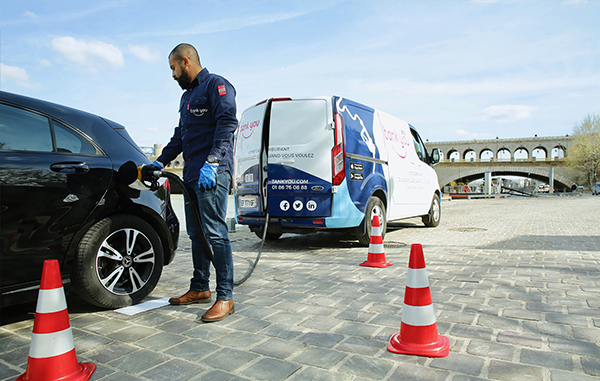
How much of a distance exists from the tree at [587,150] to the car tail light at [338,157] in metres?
67.0

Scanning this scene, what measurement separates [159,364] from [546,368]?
209 cm

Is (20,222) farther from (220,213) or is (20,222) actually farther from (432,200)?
(432,200)

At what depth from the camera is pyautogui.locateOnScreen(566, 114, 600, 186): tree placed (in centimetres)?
5928

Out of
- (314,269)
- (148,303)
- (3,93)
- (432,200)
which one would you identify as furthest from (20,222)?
(432,200)

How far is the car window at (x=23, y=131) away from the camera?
2.79 meters

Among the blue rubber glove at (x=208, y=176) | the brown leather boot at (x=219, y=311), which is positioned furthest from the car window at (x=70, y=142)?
the brown leather boot at (x=219, y=311)

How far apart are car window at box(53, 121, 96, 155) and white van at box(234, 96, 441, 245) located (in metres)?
3.06

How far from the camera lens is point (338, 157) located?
6.02 metres

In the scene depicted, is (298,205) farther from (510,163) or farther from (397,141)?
(510,163)

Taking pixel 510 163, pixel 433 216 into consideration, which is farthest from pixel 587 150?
pixel 433 216

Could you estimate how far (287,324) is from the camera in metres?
2.98

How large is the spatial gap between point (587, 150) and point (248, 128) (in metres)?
67.6

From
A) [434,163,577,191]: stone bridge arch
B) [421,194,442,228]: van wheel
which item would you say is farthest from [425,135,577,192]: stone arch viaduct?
[421,194,442,228]: van wheel

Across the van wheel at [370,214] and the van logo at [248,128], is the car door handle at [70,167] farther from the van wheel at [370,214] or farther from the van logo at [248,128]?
the van wheel at [370,214]
